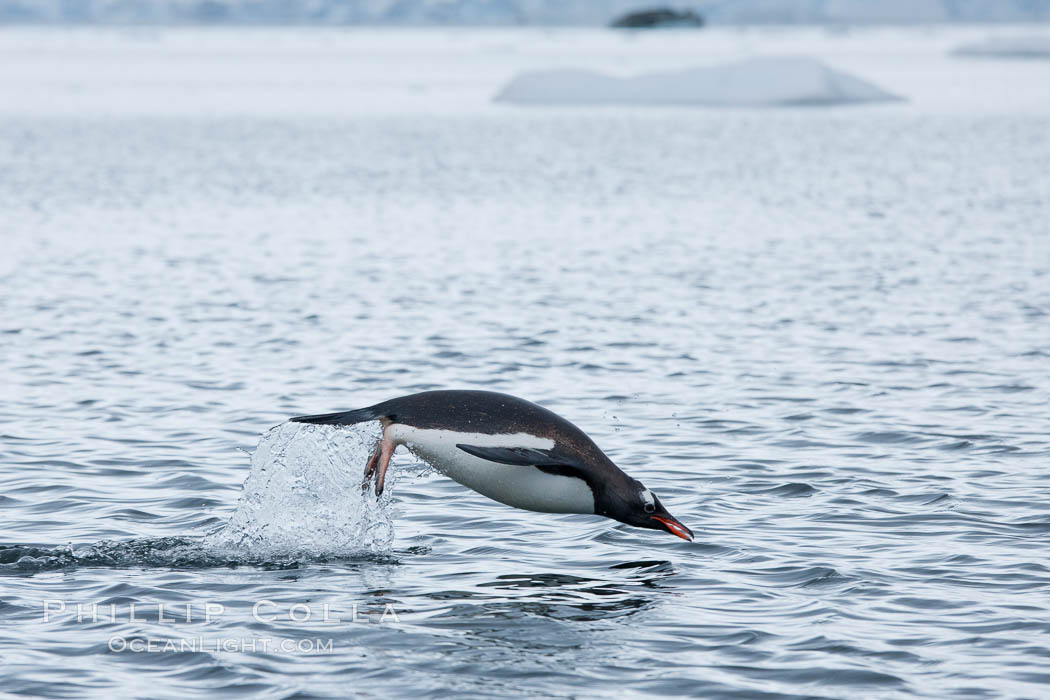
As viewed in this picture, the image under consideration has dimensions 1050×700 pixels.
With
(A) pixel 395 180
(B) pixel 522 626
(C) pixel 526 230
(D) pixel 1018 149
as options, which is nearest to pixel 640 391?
(B) pixel 522 626

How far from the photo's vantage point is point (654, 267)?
23797 millimetres

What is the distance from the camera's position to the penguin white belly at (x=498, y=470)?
941 centimetres

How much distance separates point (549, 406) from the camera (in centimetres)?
1403

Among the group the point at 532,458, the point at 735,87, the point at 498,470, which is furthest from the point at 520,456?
the point at 735,87

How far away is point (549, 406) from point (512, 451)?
4761mm

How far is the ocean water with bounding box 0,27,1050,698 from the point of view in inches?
310

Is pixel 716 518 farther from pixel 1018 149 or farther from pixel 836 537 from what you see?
pixel 1018 149

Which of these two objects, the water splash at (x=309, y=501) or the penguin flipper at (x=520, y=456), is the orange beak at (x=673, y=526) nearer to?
the penguin flipper at (x=520, y=456)

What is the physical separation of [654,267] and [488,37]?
166991 millimetres

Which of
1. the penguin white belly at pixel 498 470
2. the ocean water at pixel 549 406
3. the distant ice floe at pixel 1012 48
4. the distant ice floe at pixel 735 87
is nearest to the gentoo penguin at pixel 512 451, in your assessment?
the penguin white belly at pixel 498 470

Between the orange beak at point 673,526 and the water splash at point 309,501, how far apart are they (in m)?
1.77

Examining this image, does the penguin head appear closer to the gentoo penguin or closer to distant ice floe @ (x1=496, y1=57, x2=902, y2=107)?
the gentoo penguin

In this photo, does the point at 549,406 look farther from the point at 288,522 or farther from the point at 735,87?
the point at 735,87

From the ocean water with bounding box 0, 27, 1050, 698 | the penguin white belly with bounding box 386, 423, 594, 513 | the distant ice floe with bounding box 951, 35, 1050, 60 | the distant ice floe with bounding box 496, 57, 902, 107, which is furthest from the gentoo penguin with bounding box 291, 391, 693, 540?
the distant ice floe with bounding box 951, 35, 1050, 60
